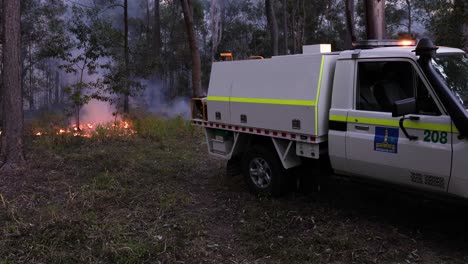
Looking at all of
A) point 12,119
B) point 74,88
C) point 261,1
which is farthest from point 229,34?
point 12,119

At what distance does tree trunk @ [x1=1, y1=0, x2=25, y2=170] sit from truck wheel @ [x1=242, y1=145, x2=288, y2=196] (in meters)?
4.62

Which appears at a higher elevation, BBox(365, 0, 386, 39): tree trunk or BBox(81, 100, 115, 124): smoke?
BBox(365, 0, 386, 39): tree trunk

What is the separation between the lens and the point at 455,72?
4680 millimetres

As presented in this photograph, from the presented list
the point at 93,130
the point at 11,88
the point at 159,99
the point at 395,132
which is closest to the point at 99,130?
the point at 93,130

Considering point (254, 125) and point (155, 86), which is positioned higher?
point (155, 86)

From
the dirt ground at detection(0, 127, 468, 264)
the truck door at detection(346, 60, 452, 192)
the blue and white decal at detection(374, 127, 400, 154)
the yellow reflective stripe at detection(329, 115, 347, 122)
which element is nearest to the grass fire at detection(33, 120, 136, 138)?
the dirt ground at detection(0, 127, 468, 264)

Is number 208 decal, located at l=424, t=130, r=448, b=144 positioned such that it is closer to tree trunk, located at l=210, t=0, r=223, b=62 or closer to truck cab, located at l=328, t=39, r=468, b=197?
truck cab, located at l=328, t=39, r=468, b=197

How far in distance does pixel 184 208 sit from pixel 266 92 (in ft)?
6.40

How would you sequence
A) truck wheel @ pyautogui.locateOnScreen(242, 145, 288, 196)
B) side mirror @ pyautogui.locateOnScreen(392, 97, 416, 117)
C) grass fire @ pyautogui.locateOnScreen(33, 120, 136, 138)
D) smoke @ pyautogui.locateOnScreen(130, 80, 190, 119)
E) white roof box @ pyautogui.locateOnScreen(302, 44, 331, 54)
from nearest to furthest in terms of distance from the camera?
side mirror @ pyautogui.locateOnScreen(392, 97, 416, 117) < white roof box @ pyautogui.locateOnScreen(302, 44, 331, 54) < truck wheel @ pyautogui.locateOnScreen(242, 145, 288, 196) < grass fire @ pyautogui.locateOnScreen(33, 120, 136, 138) < smoke @ pyautogui.locateOnScreen(130, 80, 190, 119)

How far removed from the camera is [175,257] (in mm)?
4441

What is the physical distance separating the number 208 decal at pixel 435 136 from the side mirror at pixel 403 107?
0.90 feet

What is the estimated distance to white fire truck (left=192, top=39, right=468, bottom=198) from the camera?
169 inches

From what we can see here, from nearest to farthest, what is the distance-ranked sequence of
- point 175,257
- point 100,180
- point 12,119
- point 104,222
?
point 175,257 < point 104,222 < point 100,180 < point 12,119

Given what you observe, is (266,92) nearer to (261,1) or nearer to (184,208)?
(184,208)
